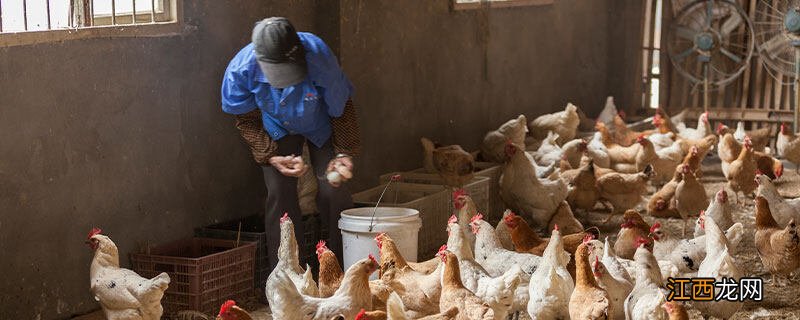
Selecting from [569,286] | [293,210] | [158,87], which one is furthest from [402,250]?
[158,87]

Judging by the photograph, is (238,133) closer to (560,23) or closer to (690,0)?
(560,23)

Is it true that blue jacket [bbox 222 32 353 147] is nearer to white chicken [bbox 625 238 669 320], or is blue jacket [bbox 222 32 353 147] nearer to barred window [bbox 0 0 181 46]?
barred window [bbox 0 0 181 46]

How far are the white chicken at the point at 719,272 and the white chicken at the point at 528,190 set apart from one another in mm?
2457

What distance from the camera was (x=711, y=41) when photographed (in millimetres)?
12633

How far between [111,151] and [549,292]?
2.76 metres

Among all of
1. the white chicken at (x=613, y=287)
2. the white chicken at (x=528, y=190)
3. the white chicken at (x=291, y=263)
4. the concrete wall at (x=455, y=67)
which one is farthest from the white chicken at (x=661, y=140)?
the white chicken at (x=291, y=263)

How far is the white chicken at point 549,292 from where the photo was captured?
546 centimetres

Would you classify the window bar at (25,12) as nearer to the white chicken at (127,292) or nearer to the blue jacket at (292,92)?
the blue jacket at (292,92)

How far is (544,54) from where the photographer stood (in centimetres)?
1202

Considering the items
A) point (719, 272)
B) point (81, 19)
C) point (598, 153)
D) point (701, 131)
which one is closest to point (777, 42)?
point (701, 131)

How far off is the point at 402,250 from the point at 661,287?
1.66 m

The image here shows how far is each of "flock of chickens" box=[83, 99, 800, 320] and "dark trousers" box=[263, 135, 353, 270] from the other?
33 cm

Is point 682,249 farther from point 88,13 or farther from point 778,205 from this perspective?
point 88,13

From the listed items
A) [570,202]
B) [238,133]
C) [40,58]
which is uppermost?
[40,58]
